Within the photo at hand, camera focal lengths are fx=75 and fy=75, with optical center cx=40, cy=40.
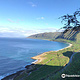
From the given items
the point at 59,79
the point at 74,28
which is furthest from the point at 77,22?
the point at 59,79

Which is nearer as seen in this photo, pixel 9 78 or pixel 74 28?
pixel 74 28

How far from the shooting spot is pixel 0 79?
108 ft

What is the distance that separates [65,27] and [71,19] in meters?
0.68

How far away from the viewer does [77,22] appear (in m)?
5.42

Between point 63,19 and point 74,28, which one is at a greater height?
point 63,19

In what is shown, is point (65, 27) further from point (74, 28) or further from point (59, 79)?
point (59, 79)

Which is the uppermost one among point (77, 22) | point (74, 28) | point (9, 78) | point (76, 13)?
point (76, 13)

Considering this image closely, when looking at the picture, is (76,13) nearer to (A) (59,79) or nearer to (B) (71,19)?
(B) (71,19)

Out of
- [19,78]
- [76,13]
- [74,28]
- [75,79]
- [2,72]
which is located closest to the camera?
[76,13]

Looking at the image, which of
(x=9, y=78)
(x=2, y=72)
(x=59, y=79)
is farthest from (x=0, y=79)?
(x=59, y=79)

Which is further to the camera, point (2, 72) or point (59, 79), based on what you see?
point (2, 72)

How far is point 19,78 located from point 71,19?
34.9 metres

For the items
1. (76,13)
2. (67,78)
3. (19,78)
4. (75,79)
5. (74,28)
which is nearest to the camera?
→ (76,13)

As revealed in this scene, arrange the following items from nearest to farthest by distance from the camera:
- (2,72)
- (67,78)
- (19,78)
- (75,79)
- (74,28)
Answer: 1. (74,28)
2. (75,79)
3. (67,78)
4. (19,78)
5. (2,72)
